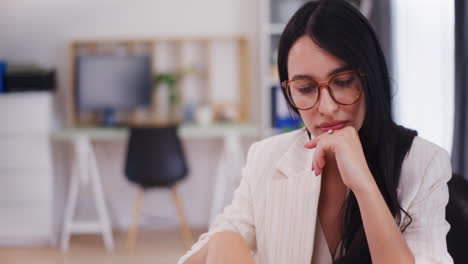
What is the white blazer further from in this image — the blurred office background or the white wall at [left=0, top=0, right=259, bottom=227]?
the white wall at [left=0, top=0, right=259, bottom=227]

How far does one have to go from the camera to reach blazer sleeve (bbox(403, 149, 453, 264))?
39.6 inches

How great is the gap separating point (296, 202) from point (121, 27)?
3533 millimetres

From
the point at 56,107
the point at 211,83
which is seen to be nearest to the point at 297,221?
the point at 211,83

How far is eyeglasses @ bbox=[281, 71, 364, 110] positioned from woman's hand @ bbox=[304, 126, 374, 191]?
59 millimetres

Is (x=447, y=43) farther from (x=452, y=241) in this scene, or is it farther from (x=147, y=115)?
(x=147, y=115)

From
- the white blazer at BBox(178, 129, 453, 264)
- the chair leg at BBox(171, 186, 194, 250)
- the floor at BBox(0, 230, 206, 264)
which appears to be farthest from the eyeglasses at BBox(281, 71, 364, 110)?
the chair leg at BBox(171, 186, 194, 250)

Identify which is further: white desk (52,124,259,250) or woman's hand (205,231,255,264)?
white desk (52,124,259,250)

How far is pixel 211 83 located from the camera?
4.46 meters

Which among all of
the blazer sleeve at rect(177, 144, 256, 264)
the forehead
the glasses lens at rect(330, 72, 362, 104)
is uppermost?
the forehead

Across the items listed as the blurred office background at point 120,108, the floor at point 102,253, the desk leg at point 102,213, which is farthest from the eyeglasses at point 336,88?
the desk leg at point 102,213

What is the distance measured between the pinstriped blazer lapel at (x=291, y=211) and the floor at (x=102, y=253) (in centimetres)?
242

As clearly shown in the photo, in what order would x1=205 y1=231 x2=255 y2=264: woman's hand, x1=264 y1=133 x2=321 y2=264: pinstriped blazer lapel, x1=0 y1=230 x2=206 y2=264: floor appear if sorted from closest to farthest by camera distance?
x1=205 y1=231 x2=255 y2=264: woman's hand → x1=264 y1=133 x2=321 y2=264: pinstriped blazer lapel → x1=0 y1=230 x2=206 y2=264: floor

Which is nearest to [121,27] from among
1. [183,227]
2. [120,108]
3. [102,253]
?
[120,108]

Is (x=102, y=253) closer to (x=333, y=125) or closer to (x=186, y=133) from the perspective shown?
(x=186, y=133)
